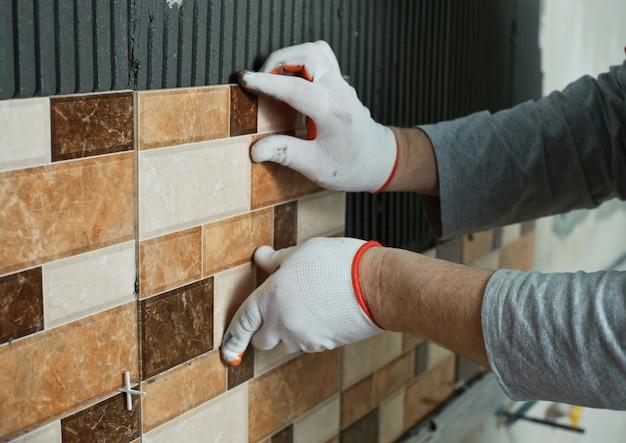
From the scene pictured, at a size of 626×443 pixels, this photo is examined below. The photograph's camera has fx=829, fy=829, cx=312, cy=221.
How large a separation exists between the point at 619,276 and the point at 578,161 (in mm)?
470

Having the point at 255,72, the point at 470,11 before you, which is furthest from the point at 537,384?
the point at 470,11

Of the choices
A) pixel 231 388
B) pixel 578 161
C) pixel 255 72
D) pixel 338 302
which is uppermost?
pixel 255 72

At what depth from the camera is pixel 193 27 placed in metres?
0.99

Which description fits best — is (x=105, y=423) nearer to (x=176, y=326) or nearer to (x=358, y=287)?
(x=176, y=326)

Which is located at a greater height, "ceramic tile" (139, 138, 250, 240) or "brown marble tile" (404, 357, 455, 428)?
"ceramic tile" (139, 138, 250, 240)

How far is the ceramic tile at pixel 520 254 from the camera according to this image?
7.18 feet

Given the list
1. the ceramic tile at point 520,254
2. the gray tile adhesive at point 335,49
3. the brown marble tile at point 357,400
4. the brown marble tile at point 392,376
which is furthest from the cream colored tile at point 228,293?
the ceramic tile at point 520,254

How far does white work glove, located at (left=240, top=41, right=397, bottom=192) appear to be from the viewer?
43.4 inches

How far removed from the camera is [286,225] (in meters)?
1.23

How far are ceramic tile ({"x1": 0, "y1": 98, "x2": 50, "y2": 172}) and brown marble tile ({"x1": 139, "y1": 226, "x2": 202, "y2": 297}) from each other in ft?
0.63

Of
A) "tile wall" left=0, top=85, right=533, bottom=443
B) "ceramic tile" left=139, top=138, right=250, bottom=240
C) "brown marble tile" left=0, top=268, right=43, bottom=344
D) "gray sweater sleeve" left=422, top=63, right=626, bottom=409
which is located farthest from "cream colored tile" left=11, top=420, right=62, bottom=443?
"gray sweater sleeve" left=422, top=63, right=626, bottom=409

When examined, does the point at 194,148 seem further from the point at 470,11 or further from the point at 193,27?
the point at 470,11

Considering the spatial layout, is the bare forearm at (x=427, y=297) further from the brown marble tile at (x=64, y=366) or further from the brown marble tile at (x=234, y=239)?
the brown marble tile at (x=64, y=366)

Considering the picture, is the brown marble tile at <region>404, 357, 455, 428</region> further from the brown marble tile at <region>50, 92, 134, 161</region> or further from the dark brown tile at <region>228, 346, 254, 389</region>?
the brown marble tile at <region>50, 92, 134, 161</region>
